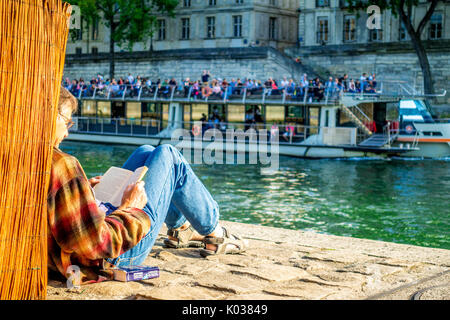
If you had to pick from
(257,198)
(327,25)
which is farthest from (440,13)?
(257,198)

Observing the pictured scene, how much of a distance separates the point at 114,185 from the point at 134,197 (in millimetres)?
280

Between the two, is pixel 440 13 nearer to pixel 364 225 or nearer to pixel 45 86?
pixel 364 225

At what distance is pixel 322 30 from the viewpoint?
1656 inches

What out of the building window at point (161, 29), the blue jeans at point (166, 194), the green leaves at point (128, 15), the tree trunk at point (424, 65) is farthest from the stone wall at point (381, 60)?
the blue jeans at point (166, 194)

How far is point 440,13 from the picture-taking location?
3800 cm

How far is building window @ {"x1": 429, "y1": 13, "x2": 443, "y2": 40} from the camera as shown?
1499 inches

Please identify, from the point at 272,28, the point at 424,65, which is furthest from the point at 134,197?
the point at 272,28

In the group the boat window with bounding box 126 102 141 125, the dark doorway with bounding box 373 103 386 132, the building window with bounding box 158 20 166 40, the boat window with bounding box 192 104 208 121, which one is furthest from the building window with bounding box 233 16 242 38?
the dark doorway with bounding box 373 103 386 132

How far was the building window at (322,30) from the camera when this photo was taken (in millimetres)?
41906

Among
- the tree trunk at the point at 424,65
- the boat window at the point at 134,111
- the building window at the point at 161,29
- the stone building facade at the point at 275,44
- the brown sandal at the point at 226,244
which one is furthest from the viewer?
the building window at the point at 161,29

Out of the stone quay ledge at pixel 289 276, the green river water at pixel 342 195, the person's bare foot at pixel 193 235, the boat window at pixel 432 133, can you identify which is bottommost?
the green river water at pixel 342 195

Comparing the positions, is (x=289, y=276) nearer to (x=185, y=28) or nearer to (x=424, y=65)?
(x=424, y=65)

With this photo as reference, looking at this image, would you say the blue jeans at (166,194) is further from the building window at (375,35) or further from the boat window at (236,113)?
the building window at (375,35)

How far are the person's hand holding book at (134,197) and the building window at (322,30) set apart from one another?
3911 centimetres
